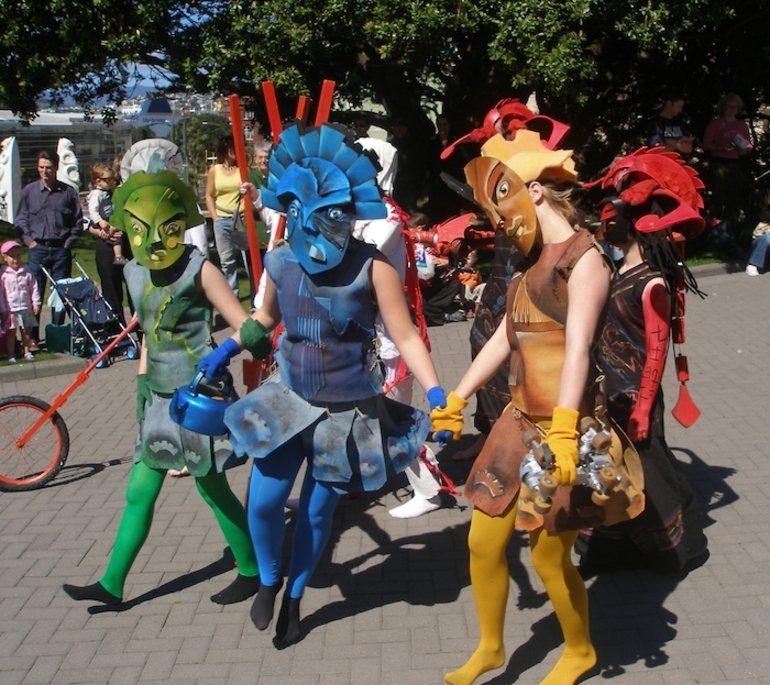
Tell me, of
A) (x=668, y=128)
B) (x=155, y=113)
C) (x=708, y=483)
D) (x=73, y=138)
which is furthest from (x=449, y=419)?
(x=73, y=138)

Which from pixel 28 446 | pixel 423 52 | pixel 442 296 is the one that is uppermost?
pixel 423 52

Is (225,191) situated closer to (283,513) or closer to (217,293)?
(217,293)

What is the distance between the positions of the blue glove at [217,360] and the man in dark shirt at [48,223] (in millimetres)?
5962

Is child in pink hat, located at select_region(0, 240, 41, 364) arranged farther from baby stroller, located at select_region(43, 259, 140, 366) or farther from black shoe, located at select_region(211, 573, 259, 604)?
black shoe, located at select_region(211, 573, 259, 604)

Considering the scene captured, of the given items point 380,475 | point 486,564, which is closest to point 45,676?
point 380,475

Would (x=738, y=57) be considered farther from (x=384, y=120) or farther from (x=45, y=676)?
(x=45, y=676)

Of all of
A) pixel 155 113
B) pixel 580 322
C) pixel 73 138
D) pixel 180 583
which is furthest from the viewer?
pixel 73 138

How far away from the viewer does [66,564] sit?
477 cm

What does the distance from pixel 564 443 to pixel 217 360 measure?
151 cm

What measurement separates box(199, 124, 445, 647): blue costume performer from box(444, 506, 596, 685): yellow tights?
0.52 metres

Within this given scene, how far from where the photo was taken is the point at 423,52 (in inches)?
433

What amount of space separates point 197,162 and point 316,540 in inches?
1122

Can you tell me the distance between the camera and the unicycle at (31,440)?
565cm

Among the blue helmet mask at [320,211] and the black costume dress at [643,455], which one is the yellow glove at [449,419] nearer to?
the blue helmet mask at [320,211]
